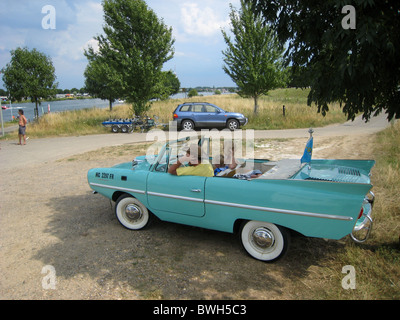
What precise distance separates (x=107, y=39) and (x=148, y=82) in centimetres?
350

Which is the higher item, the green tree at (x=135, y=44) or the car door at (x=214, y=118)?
the green tree at (x=135, y=44)

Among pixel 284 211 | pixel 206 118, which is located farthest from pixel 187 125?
pixel 284 211

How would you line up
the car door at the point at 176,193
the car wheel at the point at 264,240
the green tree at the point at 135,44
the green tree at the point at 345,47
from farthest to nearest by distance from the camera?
the green tree at the point at 135,44
the car door at the point at 176,193
the car wheel at the point at 264,240
the green tree at the point at 345,47

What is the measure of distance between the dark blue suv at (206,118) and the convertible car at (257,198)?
1214cm

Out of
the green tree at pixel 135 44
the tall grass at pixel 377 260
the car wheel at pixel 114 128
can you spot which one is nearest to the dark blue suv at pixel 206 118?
the green tree at pixel 135 44

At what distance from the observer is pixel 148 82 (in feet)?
56.6

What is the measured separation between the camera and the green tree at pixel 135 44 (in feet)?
54.7

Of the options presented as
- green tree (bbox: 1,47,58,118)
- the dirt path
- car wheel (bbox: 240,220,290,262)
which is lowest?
the dirt path

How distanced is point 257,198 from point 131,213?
6.85ft

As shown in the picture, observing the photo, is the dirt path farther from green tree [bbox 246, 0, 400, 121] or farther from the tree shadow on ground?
green tree [bbox 246, 0, 400, 121]

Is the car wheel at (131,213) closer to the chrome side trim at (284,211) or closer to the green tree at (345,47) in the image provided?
the chrome side trim at (284,211)

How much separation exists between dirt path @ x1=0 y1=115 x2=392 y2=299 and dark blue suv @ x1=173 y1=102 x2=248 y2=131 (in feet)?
35.8

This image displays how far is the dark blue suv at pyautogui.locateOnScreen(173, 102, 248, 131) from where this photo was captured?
16.8m

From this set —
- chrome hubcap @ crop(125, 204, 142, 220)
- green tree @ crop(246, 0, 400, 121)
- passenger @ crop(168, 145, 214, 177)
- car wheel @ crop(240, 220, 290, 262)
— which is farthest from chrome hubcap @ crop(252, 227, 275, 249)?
chrome hubcap @ crop(125, 204, 142, 220)
